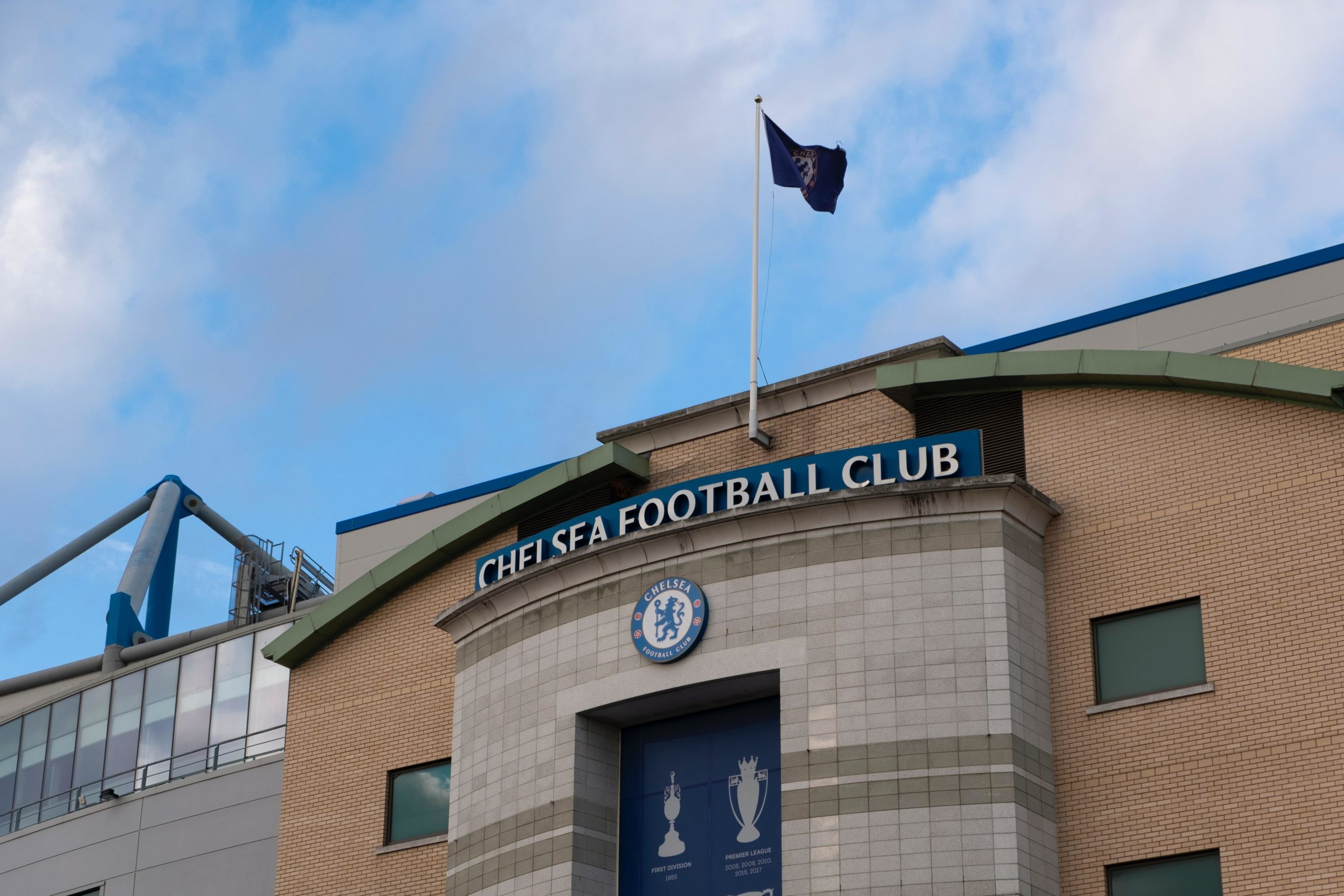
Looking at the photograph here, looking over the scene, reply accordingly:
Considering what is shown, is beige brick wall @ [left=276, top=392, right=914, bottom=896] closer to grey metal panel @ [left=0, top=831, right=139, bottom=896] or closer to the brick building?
the brick building

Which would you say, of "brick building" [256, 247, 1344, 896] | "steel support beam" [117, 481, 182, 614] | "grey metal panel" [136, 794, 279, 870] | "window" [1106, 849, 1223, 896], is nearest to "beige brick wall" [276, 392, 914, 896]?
"brick building" [256, 247, 1344, 896]

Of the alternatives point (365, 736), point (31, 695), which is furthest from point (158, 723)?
point (31, 695)

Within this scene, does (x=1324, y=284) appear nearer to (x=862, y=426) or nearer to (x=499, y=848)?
(x=862, y=426)

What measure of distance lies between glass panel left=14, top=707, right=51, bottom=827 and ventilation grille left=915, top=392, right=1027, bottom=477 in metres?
32.6

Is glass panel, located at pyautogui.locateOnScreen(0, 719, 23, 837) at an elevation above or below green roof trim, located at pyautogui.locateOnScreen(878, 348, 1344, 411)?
below

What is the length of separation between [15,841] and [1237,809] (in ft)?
123

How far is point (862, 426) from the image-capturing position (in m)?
39.2

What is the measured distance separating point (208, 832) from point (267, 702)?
431cm

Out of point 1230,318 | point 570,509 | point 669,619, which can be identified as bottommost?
point 669,619

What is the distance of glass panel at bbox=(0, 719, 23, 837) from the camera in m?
58.0

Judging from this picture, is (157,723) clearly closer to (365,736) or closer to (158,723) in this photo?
(158,723)

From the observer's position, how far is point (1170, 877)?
32.5 metres

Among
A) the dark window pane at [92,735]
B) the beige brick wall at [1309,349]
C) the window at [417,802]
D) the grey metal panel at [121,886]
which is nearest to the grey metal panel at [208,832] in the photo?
the grey metal panel at [121,886]

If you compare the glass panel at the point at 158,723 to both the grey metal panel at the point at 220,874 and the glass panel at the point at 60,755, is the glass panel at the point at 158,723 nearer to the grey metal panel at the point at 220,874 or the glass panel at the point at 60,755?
the glass panel at the point at 60,755
